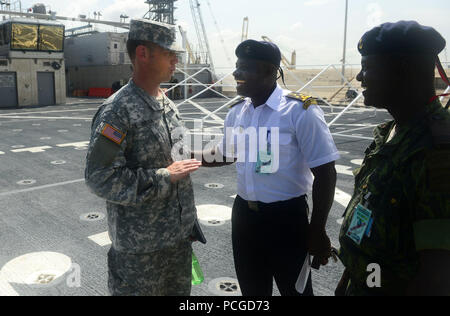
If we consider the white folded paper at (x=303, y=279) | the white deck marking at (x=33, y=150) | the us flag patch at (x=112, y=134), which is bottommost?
the white deck marking at (x=33, y=150)

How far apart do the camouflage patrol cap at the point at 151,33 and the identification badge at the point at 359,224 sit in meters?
1.16

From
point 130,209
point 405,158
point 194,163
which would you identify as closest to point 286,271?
point 194,163

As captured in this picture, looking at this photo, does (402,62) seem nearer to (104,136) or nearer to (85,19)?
(104,136)

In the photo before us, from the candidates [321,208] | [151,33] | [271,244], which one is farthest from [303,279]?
[151,33]

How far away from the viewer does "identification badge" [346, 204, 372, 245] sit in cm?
126

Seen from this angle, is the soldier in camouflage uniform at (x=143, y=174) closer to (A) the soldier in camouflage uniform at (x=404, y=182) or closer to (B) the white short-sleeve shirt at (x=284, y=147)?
(B) the white short-sleeve shirt at (x=284, y=147)

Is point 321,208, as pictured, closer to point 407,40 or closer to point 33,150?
point 407,40

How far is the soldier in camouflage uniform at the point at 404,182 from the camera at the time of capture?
1053 millimetres

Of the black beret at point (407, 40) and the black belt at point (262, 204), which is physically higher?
the black beret at point (407, 40)

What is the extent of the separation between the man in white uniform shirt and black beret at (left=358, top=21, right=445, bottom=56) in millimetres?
681

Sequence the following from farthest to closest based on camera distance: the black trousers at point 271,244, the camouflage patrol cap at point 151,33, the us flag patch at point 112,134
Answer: the black trousers at point 271,244
the camouflage patrol cap at point 151,33
the us flag patch at point 112,134

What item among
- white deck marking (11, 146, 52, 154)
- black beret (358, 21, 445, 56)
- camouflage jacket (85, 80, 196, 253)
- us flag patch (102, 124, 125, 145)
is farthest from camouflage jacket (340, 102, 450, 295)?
white deck marking (11, 146, 52, 154)

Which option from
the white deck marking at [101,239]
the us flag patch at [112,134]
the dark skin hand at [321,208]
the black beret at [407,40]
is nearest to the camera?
the black beret at [407,40]

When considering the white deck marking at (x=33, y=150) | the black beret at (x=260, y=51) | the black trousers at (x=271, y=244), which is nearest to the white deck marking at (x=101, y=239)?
the black trousers at (x=271, y=244)
